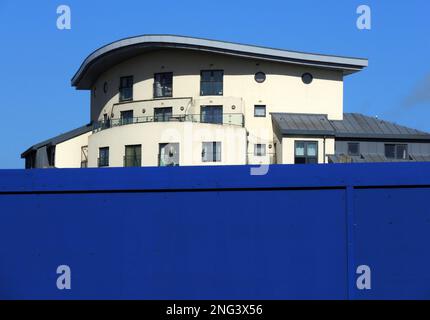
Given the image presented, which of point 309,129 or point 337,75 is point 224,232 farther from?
point 337,75

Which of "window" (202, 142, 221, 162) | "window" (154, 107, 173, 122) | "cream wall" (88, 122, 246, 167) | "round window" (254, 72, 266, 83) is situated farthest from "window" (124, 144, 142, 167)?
"round window" (254, 72, 266, 83)

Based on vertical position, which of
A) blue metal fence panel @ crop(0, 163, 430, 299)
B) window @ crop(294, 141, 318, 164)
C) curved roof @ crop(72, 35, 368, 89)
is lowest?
blue metal fence panel @ crop(0, 163, 430, 299)

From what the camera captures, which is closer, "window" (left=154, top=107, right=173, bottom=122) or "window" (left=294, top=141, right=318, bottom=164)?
"window" (left=294, top=141, right=318, bottom=164)

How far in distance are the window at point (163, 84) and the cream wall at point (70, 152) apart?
31.0 ft

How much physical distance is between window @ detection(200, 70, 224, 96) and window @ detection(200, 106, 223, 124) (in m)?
1.63

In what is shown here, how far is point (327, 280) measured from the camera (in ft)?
17.5

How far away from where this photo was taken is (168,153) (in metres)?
44.0

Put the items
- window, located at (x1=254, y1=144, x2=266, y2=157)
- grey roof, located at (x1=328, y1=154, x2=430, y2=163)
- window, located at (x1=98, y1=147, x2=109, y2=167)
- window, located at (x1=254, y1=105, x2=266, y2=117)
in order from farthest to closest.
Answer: window, located at (x1=254, y1=105, x2=266, y2=117), window, located at (x1=254, y1=144, x2=266, y2=157), window, located at (x1=98, y1=147, x2=109, y2=167), grey roof, located at (x1=328, y1=154, x2=430, y2=163)

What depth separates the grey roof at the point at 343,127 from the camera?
4509 centimetres

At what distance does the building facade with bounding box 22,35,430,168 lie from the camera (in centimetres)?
4400

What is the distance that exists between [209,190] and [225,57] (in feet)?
151

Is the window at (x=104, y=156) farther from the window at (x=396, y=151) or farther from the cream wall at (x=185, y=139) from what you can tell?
the window at (x=396, y=151)

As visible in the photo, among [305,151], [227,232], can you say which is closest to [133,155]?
[305,151]

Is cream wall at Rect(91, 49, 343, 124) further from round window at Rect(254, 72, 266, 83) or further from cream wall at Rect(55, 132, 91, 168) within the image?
cream wall at Rect(55, 132, 91, 168)
